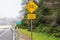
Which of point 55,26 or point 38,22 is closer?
point 55,26

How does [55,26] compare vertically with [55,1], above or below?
below

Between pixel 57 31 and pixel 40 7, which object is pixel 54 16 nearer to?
pixel 57 31

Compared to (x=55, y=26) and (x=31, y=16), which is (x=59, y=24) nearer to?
(x=55, y=26)

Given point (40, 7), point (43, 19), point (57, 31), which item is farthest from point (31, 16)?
point (40, 7)

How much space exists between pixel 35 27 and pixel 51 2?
14.2 meters

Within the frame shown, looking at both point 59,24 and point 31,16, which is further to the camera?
point 59,24

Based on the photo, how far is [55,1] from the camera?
37.8 meters

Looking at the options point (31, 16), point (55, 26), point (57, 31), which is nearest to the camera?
point (31, 16)

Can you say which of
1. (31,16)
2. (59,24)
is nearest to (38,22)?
(59,24)

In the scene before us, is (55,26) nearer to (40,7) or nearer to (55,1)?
(55,1)

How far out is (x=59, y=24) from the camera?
39531 millimetres

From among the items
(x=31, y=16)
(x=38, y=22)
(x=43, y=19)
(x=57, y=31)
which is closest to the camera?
(x=31, y=16)

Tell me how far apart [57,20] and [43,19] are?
980cm

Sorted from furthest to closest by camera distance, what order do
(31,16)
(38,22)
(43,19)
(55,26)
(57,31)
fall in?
(38,22), (43,19), (55,26), (57,31), (31,16)
